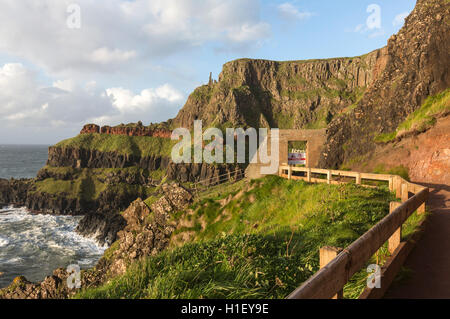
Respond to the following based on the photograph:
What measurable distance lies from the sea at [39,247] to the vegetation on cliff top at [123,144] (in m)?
50.1

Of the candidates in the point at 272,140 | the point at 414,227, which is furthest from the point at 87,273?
the point at 414,227

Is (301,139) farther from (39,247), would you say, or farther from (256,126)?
(256,126)

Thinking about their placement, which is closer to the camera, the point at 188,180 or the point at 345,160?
the point at 345,160

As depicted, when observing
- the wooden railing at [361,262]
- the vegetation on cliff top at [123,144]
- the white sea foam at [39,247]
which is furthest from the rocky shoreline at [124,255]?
the vegetation on cliff top at [123,144]

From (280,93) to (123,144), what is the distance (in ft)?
291

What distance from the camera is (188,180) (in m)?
91.6

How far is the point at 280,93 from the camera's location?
147500 millimetres

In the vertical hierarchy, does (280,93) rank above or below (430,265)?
above

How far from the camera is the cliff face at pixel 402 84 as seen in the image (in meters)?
20.2

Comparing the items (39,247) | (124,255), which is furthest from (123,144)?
(124,255)

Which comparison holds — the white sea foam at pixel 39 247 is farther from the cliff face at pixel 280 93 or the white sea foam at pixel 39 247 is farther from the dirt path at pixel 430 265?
the cliff face at pixel 280 93
